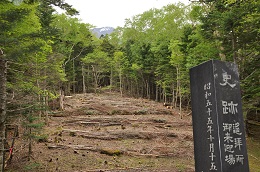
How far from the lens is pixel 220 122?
373 centimetres

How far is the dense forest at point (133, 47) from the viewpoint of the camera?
7.33 meters

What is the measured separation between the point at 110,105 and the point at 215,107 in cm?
2126

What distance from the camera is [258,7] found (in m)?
9.34

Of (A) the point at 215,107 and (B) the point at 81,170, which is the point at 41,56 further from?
(A) the point at 215,107

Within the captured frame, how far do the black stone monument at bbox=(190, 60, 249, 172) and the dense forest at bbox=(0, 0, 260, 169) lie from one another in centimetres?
541

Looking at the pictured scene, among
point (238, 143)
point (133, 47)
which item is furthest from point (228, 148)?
point (133, 47)

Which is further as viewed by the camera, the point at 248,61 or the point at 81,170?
the point at 248,61

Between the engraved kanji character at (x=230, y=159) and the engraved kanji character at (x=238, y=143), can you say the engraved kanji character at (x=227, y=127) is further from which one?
the engraved kanji character at (x=230, y=159)

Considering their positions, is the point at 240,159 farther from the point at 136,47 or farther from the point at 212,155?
the point at 136,47

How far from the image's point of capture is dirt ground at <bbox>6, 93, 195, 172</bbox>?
9.33 m

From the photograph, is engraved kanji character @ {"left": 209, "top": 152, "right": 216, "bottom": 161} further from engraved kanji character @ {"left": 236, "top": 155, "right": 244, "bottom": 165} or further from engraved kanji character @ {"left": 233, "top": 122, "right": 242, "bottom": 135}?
engraved kanji character @ {"left": 233, "top": 122, "right": 242, "bottom": 135}

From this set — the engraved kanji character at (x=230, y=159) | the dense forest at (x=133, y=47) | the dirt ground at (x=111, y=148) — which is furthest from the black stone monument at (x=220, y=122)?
the dirt ground at (x=111, y=148)

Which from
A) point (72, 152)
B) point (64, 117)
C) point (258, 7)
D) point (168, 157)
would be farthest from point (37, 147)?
point (258, 7)

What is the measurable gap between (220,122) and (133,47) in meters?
37.1
